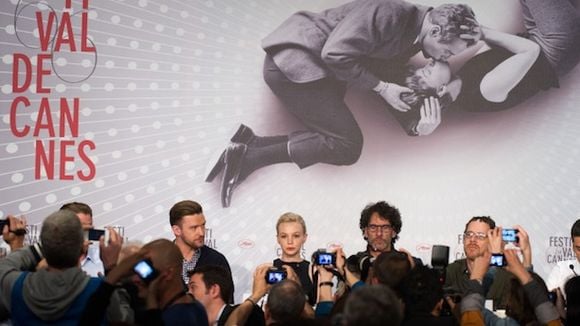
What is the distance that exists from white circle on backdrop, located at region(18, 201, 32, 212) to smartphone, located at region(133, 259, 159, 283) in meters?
3.60

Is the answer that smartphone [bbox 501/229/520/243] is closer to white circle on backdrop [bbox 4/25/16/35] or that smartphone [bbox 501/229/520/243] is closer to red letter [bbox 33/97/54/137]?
red letter [bbox 33/97/54/137]

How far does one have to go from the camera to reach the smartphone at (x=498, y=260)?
15.8 ft

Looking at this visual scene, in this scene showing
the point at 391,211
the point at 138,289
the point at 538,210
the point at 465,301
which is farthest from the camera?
the point at 538,210

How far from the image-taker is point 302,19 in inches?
278

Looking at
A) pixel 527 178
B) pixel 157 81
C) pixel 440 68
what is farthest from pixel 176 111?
pixel 527 178

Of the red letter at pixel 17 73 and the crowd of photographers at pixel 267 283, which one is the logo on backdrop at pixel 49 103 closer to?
the red letter at pixel 17 73

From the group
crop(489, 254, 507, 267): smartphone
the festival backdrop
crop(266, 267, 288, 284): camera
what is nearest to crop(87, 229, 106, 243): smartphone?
crop(266, 267, 288, 284): camera

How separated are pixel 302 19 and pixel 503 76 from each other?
139 cm

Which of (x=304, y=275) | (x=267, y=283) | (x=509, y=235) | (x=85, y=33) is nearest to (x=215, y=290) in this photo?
(x=267, y=283)

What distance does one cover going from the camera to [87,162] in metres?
7.14

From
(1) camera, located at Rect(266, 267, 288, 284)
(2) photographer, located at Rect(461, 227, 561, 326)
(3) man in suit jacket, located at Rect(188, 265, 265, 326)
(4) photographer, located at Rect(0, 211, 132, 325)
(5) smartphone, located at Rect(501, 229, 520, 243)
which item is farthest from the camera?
(5) smartphone, located at Rect(501, 229, 520, 243)

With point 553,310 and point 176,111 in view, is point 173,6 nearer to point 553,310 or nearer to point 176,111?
point 176,111

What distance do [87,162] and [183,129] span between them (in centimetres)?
69

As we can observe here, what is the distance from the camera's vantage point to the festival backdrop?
696 cm
